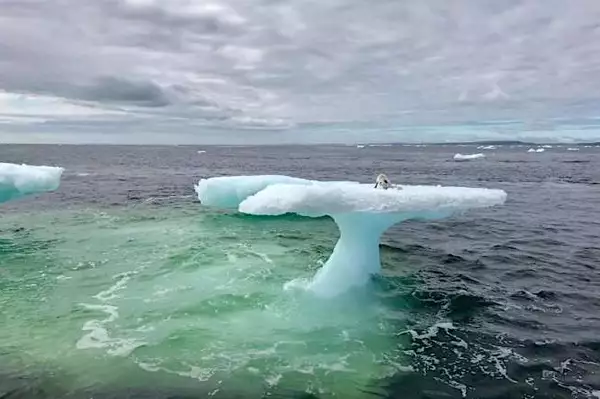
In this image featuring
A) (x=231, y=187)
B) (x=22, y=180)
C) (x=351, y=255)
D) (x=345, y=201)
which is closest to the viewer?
(x=345, y=201)

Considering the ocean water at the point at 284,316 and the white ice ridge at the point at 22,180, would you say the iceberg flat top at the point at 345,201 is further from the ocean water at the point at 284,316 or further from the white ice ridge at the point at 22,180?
the white ice ridge at the point at 22,180

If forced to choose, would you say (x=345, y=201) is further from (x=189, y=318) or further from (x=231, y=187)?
(x=231, y=187)

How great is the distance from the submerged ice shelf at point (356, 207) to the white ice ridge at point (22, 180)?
47.1 feet

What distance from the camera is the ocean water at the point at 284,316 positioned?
350 inches

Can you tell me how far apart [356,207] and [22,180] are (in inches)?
679

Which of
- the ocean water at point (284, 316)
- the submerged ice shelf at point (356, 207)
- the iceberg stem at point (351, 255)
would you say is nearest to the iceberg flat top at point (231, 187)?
the ocean water at point (284, 316)

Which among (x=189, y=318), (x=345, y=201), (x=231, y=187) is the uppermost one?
(x=345, y=201)

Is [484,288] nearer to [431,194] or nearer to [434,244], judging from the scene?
[431,194]

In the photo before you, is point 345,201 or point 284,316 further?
point 284,316

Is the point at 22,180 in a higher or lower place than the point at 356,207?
lower

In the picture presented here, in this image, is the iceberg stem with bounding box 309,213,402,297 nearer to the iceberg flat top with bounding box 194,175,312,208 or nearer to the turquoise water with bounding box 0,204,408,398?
the turquoise water with bounding box 0,204,408,398

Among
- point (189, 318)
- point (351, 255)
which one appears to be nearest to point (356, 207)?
point (351, 255)

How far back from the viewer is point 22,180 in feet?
72.5

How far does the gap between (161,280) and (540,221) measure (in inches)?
780
